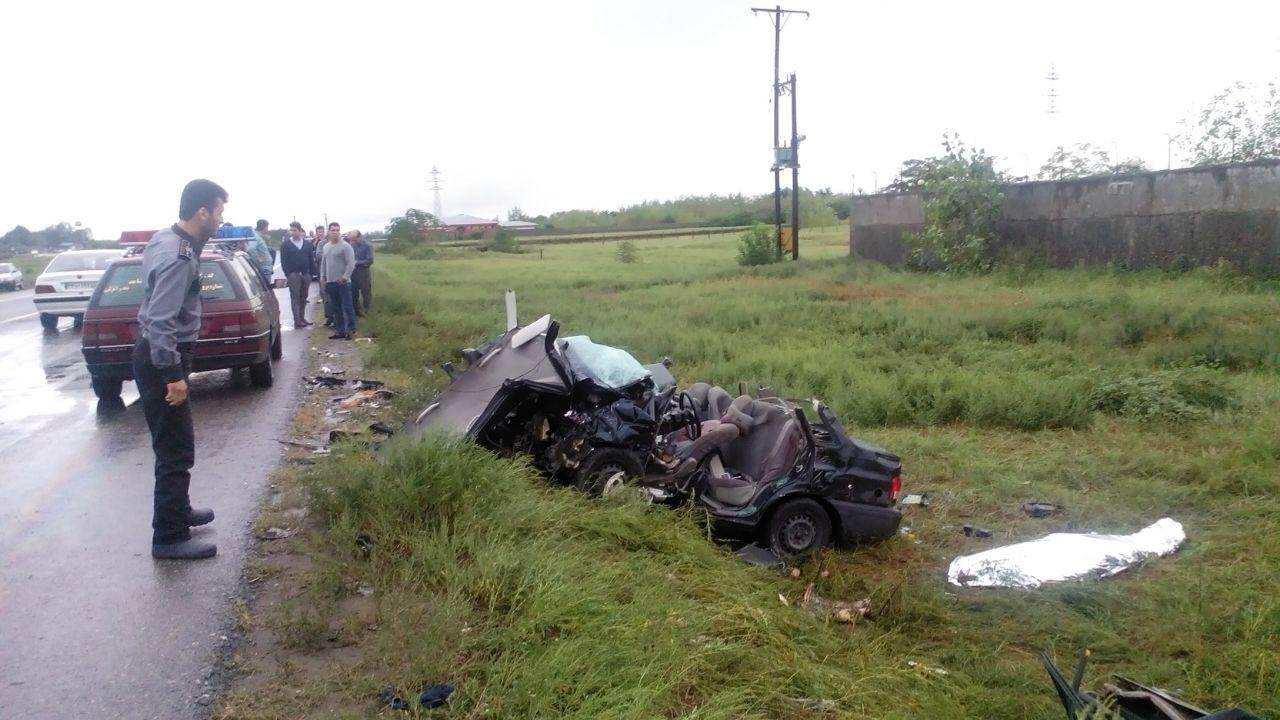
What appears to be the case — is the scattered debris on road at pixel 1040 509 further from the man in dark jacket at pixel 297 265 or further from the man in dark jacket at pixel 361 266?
the man in dark jacket at pixel 297 265

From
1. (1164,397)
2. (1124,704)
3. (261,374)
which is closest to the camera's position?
(1124,704)

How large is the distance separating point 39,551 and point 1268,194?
16.9m

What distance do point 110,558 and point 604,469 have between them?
2.77 meters

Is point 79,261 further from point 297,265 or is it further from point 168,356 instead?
point 168,356

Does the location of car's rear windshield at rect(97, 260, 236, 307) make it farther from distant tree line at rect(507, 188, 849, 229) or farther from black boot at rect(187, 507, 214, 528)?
distant tree line at rect(507, 188, 849, 229)

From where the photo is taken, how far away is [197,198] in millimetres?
5207

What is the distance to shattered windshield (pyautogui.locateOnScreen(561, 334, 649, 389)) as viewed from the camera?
20.0 feet

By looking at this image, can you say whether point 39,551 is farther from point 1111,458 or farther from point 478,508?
point 1111,458

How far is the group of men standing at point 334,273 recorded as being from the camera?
15.0 m

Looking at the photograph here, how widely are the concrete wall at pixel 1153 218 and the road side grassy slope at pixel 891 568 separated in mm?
5313

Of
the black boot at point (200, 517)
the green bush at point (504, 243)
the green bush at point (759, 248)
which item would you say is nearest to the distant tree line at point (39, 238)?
the green bush at point (504, 243)

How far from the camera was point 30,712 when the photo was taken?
356 centimetres

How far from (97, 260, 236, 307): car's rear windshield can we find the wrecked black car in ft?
16.4

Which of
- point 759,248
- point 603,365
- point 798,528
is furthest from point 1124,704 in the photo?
point 759,248
